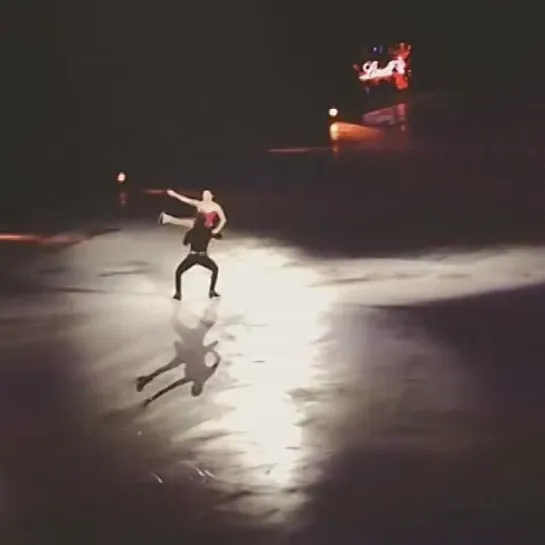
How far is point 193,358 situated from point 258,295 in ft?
10.4

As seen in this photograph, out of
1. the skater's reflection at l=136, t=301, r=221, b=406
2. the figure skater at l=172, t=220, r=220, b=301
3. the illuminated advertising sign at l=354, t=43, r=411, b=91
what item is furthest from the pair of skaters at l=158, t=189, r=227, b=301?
the illuminated advertising sign at l=354, t=43, r=411, b=91

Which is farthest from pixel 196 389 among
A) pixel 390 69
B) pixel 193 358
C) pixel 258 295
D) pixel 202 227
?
pixel 390 69

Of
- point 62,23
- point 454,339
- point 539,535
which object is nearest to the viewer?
point 539,535

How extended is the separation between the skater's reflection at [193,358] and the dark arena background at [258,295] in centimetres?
5

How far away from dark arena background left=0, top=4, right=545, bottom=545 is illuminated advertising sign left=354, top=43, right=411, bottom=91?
1060 mm

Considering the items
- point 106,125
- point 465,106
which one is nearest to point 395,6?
point 465,106

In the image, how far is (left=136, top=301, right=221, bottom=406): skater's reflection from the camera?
1234cm

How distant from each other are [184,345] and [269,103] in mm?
20973

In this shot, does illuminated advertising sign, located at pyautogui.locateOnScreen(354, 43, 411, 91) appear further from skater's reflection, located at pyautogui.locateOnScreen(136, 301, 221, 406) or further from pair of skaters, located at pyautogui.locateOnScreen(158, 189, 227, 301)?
skater's reflection, located at pyautogui.locateOnScreen(136, 301, 221, 406)

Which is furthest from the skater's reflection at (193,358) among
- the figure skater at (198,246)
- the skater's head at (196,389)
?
the figure skater at (198,246)

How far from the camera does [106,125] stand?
30.4 metres

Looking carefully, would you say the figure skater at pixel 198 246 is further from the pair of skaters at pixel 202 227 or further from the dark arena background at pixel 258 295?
the dark arena background at pixel 258 295

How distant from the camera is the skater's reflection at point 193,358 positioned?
12341mm

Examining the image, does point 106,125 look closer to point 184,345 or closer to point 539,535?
point 184,345
